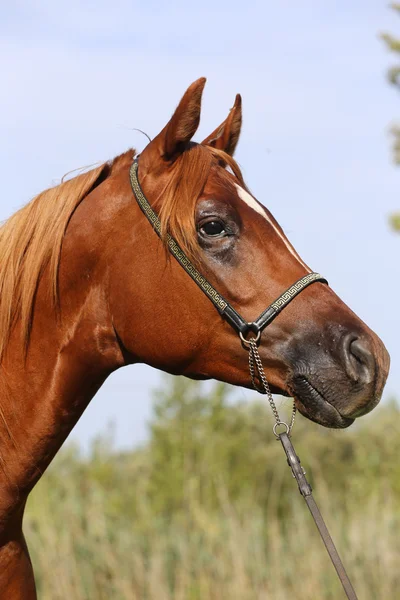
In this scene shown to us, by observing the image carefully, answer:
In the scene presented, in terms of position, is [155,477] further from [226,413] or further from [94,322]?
[94,322]

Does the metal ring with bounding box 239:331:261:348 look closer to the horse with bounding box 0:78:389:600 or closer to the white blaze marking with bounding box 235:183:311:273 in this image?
the horse with bounding box 0:78:389:600

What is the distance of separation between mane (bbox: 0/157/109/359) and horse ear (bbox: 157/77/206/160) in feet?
1.13

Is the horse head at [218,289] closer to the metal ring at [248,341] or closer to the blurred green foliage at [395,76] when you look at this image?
the metal ring at [248,341]

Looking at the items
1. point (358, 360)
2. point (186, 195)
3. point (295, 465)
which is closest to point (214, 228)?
point (186, 195)

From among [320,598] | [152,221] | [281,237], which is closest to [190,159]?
[152,221]

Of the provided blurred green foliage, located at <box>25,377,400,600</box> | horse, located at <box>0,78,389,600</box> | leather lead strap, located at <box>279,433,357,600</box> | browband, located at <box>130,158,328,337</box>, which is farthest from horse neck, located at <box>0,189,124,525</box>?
blurred green foliage, located at <box>25,377,400,600</box>

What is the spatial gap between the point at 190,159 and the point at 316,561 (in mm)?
4847

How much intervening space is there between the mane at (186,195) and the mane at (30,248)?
14.9 inches

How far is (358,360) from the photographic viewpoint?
8.63 feet

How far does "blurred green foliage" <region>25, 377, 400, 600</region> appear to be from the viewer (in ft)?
21.3

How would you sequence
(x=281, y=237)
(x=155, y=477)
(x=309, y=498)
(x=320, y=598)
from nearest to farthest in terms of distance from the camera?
(x=309, y=498) < (x=281, y=237) < (x=320, y=598) < (x=155, y=477)

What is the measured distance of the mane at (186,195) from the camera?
2801 millimetres

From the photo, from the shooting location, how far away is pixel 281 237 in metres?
2.83

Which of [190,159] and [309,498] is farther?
[190,159]
